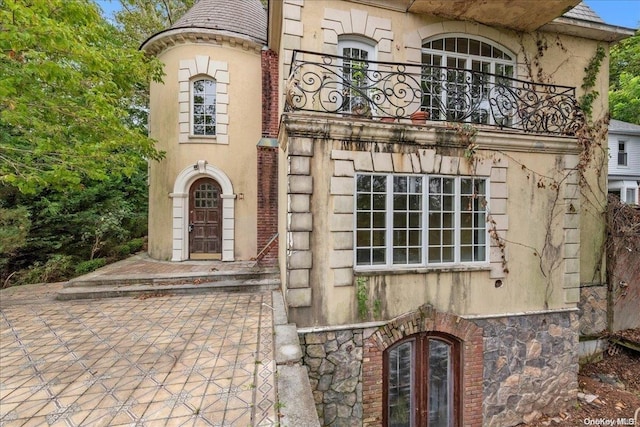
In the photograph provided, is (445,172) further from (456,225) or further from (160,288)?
(160,288)

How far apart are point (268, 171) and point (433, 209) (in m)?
4.69

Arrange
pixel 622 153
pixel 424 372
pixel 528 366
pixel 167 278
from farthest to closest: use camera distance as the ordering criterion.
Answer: pixel 622 153 → pixel 167 278 → pixel 528 366 → pixel 424 372

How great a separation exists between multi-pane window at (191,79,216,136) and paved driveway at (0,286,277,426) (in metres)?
5.58

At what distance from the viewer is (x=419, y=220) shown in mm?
4930

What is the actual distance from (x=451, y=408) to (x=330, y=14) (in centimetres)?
779

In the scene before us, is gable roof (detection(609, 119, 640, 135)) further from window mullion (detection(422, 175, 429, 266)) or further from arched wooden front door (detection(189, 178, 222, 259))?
arched wooden front door (detection(189, 178, 222, 259))

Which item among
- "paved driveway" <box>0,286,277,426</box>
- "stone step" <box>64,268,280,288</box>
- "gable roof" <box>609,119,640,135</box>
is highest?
"gable roof" <box>609,119,640,135</box>

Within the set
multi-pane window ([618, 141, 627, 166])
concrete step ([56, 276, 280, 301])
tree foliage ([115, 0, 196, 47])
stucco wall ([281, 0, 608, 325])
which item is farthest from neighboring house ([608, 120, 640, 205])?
tree foliage ([115, 0, 196, 47])

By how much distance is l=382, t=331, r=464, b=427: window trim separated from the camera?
16.6 feet

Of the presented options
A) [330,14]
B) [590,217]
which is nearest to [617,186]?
[590,217]

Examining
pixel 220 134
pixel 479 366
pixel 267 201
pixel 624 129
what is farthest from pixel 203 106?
pixel 624 129

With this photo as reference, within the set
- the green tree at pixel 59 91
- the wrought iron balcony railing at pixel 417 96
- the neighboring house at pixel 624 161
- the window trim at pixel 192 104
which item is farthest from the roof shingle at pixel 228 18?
the neighboring house at pixel 624 161

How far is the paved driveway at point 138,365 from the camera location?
273cm

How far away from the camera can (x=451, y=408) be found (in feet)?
17.2
